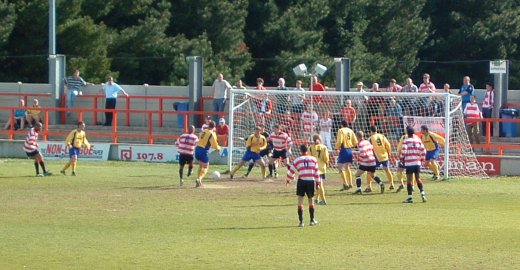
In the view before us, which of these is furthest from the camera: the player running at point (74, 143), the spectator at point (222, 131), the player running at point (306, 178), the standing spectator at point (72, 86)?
the standing spectator at point (72, 86)

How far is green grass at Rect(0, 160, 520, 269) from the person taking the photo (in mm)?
19719

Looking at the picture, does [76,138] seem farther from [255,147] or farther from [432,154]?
[432,154]

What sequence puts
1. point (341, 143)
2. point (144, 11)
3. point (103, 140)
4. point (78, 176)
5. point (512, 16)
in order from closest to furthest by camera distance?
point (341, 143), point (78, 176), point (103, 140), point (144, 11), point (512, 16)

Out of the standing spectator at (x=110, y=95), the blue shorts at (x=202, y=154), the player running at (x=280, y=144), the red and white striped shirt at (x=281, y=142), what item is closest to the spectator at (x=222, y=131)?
the player running at (x=280, y=144)

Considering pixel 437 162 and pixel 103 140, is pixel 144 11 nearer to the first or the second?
pixel 103 140

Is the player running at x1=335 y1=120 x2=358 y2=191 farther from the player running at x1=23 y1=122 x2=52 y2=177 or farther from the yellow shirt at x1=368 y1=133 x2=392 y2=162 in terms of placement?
the player running at x1=23 y1=122 x2=52 y2=177

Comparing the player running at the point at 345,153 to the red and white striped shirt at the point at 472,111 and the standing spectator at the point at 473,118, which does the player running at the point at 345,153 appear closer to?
the standing spectator at the point at 473,118

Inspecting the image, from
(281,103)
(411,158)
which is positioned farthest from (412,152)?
(281,103)

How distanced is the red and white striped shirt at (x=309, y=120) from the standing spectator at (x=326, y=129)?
25 cm

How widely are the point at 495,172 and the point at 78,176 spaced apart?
40.3 ft

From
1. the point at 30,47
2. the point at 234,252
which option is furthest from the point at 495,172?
the point at 30,47

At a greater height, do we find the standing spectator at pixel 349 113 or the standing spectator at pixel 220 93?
the standing spectator at pixel 220 93

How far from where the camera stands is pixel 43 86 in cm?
4600

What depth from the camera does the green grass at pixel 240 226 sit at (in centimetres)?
1972
